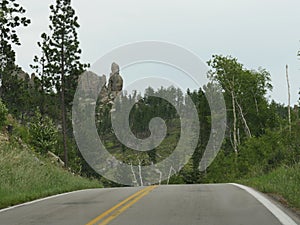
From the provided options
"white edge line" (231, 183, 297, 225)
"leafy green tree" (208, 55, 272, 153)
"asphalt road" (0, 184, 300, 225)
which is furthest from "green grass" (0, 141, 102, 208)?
"leafy green tree" (208, 55, 272, 153)

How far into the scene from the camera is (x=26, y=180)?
17438mm

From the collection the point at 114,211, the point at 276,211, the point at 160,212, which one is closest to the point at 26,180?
the point at 114,211

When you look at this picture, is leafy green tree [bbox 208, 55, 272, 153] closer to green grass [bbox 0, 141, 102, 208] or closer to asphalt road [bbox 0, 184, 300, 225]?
green grass [bbox 0, 141, 102, 208]

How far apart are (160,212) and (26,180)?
360 inches

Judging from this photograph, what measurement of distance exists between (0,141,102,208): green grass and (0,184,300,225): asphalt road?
8.13ft

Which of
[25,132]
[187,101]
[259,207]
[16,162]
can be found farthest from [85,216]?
[187,101]

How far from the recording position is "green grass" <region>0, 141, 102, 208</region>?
14.6 meters

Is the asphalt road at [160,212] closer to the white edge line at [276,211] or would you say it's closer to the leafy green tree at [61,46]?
the white edge line at [276,211]

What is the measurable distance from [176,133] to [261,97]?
5386 cm

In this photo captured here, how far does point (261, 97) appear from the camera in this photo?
184ft

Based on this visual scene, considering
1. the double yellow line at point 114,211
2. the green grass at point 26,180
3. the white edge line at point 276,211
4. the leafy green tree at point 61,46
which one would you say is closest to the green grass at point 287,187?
the white edge line at point 276,211

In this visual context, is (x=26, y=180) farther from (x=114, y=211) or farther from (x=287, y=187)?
(x=287, y=187)

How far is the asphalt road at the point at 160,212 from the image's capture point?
8.44 meters

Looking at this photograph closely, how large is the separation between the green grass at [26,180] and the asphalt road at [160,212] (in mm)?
2480
